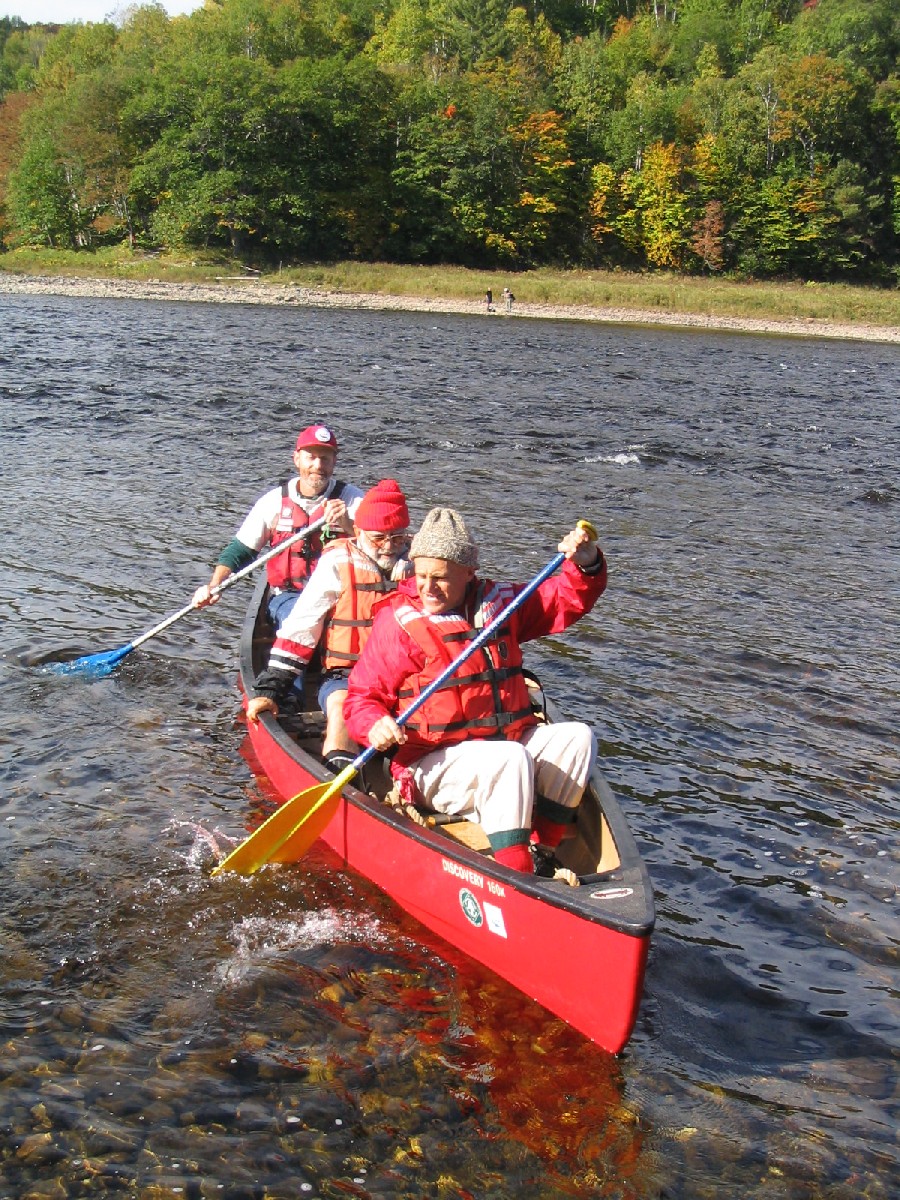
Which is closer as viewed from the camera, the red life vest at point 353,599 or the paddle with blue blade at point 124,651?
the red life vest at point 353,599

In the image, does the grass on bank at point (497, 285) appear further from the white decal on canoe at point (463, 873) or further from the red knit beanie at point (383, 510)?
the white decal on canoe at point (463, 873)

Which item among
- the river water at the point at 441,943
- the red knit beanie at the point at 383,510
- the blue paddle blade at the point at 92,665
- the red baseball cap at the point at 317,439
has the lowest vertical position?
the river water at the point at 441,943

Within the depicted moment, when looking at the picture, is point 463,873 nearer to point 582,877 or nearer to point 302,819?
point 582,877

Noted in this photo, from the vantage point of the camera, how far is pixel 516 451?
58.6ft

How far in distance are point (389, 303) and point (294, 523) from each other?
142ft

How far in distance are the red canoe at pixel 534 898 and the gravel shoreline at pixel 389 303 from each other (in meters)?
43.7

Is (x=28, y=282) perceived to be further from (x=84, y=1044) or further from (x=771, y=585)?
(x=84, y=1044)

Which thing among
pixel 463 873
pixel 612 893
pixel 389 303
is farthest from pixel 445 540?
pixel 389 303

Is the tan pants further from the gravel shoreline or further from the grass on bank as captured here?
the grass on bank

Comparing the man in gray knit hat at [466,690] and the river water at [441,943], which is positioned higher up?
the man in gray knit hat at [466,690]

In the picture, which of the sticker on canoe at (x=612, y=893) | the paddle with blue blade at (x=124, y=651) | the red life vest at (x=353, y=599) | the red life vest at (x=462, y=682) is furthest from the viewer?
the paddle with blue blade at (x=124, y=651)

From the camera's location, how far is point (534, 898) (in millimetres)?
4445

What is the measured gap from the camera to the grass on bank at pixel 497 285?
52406 millimetres

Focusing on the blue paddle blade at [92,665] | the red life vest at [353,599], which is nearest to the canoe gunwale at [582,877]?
the red life vest at [353,599]
